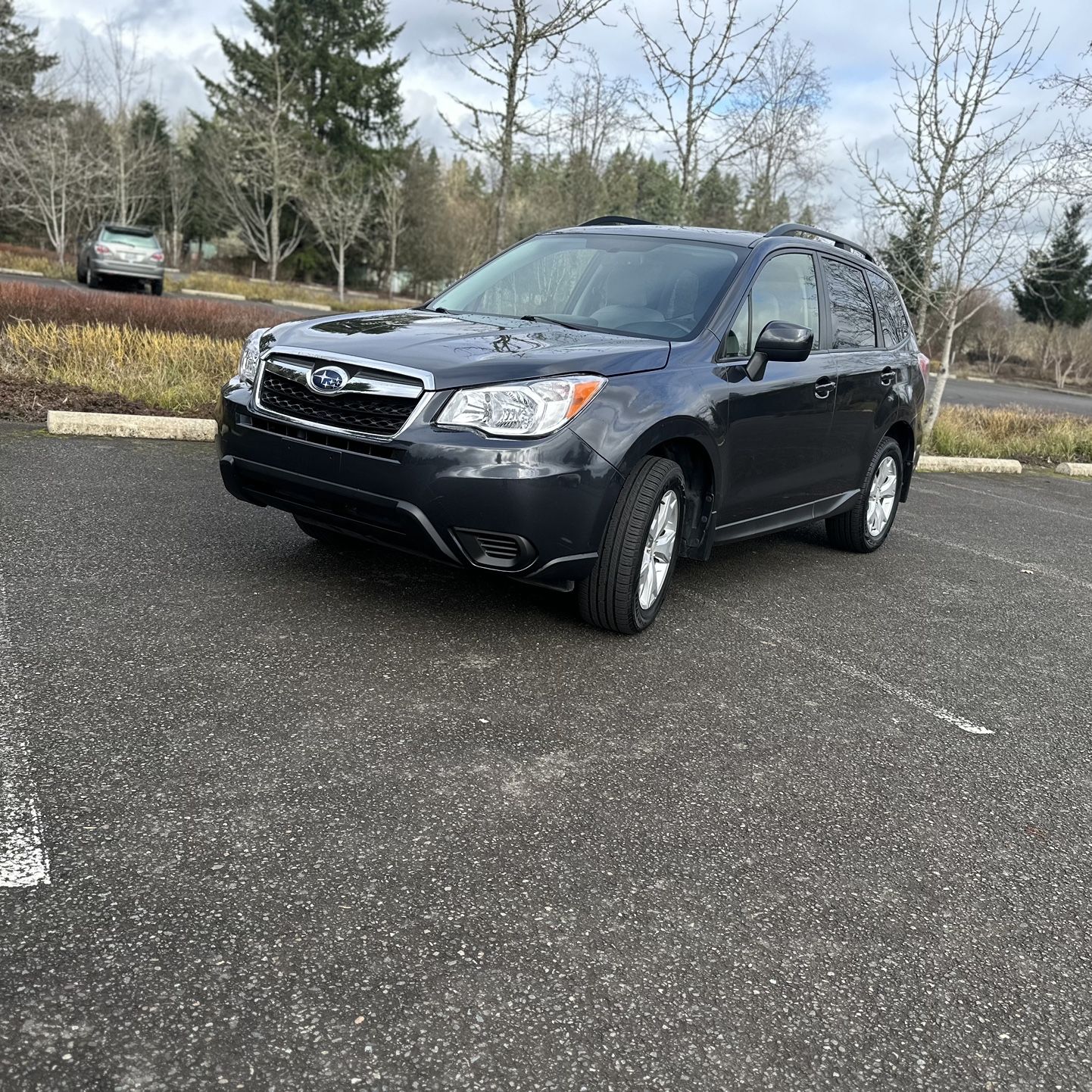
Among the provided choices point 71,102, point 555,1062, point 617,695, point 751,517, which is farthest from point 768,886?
point 71,102

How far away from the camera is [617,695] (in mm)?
3914

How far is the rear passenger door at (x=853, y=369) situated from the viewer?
19.2 ft

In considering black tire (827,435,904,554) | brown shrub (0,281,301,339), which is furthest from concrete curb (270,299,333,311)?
black tire (827,435,904,554)

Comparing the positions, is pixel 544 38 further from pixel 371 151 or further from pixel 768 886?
pixel 371 151

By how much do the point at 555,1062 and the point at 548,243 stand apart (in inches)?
180

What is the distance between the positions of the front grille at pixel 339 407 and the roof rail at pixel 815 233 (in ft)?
7.87

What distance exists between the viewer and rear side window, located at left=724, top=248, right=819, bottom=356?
16.2ft

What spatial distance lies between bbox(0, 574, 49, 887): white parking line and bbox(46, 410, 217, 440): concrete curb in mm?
5030

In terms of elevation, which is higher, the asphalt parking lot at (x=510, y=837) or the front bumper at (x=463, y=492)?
the front bumper at (x=463, y=492)

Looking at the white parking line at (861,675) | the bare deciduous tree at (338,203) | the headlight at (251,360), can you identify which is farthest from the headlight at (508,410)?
the bare deciduous tree at (338,203)

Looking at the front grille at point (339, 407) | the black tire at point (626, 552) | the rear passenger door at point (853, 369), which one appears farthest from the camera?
the rear passenger door at point (853, 369)

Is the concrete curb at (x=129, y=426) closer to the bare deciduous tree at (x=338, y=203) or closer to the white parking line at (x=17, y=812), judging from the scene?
the white parking line at (x=17, y=812)

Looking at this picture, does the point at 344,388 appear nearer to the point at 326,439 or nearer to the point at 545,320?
the point at 326,439

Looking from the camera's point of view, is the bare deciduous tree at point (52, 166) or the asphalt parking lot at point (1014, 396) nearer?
the asphalt parking lot at point (1014, 396)
